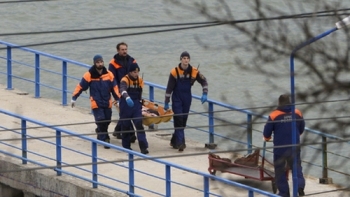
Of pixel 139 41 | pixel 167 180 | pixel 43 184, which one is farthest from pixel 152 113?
pixel 139 41

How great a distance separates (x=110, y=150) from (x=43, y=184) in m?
1.54

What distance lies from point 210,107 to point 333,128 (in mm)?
9188

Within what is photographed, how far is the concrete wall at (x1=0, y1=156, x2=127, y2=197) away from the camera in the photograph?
14.8 metres

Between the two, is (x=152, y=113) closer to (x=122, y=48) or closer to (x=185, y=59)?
(x=185, y=59)

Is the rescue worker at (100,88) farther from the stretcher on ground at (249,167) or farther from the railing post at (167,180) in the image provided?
the railing post at (167,180)

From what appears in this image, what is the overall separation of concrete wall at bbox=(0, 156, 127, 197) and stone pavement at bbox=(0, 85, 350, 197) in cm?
12

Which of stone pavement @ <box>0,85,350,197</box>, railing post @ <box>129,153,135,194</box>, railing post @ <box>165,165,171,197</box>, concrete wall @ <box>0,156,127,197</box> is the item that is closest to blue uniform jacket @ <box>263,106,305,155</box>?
stone pavement @ <box>0,85,350,197</box>

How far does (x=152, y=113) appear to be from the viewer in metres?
16.6

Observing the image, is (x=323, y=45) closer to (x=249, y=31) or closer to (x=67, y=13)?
(x=249, y=31)

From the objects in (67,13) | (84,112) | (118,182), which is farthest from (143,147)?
(67,13)

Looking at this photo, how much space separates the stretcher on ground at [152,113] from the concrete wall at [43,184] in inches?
70.6

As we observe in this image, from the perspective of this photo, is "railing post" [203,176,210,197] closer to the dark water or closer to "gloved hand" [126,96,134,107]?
"gloved hand" [126,96,134,107]

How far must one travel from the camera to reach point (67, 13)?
30.7 meters

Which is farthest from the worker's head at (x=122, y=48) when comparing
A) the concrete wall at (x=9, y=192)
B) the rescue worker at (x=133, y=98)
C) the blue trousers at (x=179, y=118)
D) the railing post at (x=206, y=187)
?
the railing post at (x=206, y=187)
